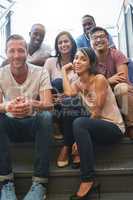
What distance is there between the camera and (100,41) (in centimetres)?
265

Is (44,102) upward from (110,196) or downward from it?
upward

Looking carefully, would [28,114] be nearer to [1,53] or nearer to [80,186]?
[80,186]

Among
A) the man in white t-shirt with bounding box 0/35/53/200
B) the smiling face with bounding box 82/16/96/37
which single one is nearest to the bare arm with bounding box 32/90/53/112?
the man in white t-shirt with bounding box 0/35/53/200

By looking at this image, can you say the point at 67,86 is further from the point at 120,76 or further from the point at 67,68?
the point at 120,76

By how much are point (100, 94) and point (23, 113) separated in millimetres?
481

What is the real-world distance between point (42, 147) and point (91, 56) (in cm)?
70

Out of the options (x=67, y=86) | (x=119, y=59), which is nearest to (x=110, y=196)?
(x=67, y=86)

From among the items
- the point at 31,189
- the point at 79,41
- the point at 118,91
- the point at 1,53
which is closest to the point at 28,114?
the point at 31,189

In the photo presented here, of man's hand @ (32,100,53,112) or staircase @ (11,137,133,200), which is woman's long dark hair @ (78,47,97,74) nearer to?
man's hand @ (32,100,53,112)

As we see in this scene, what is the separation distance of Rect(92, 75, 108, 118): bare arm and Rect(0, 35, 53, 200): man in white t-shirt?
0.29 meters

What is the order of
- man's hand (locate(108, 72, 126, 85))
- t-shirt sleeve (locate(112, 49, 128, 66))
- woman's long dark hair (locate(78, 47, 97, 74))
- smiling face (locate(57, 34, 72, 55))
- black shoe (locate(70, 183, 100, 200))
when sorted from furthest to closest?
1. smiling face (locate(57, 34, 72, 55))
2. t-shirt sleeve (locate(112, 49, 128, 66))
3. man's hand (locate(108, 72, 126, 85))
4. woman's long dark hair (locate(78, 47, 97, 74))
5. black shoe (locate(70, 183, 100, 200))

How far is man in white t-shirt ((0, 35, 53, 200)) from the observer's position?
2.02 m

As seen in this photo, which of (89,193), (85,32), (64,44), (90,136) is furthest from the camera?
(85,32)

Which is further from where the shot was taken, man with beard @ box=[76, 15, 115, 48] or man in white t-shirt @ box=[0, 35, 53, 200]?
man with beard @ box=[76, 15, 115, 48]
